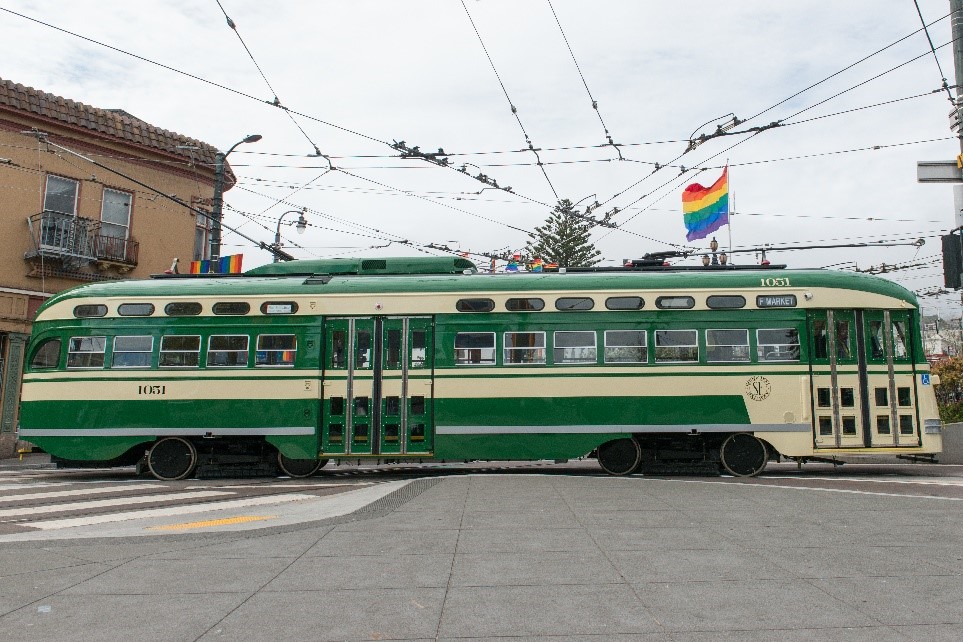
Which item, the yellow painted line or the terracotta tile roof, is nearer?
the yellow painted line

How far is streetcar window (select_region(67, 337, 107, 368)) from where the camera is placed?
→ 13.3 metres

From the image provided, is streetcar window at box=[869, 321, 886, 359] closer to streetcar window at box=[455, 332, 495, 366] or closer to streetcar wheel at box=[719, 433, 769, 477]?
streetcar wheel at box=[719, 433, 769, 477]

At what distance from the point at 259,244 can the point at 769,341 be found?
1112 cm

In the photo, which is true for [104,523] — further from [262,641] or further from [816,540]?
[816,540]

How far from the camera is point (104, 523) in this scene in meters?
8.25

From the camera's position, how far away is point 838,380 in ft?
41.3

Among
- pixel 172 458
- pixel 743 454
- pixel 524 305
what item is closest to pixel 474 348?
pixel 524 305

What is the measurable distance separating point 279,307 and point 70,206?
12.8 metres

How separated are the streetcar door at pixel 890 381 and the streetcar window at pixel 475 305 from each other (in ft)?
21.4

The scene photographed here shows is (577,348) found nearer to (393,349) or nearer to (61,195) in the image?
(393,349)

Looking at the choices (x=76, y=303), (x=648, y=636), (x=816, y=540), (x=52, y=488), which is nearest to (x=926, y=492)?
(x=816, y=540)

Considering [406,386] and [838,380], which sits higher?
[838,380]

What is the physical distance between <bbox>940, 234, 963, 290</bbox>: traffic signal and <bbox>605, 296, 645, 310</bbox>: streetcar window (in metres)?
4.62

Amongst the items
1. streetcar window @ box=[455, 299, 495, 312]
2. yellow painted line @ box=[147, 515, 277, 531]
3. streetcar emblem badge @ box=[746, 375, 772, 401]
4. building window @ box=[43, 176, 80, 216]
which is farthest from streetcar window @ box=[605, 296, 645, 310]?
building window @ box=[43, 176, 80, 216]
